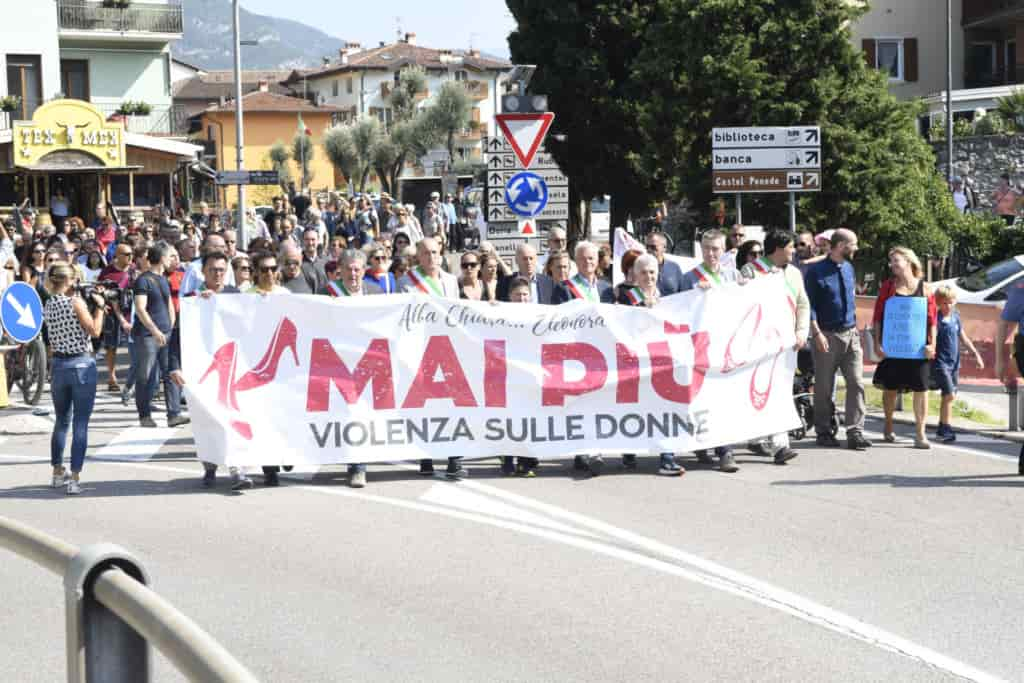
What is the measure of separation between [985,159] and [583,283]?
31.6m

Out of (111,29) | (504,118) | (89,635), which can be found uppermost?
(111,29)

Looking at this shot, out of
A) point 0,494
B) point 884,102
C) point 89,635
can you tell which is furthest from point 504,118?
point 89,635

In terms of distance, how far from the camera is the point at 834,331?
1397cm

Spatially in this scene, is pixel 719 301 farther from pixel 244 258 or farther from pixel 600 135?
pixel 600 135

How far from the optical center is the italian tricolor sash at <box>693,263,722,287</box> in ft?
43.1

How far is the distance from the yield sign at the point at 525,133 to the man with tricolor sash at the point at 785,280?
5271mm

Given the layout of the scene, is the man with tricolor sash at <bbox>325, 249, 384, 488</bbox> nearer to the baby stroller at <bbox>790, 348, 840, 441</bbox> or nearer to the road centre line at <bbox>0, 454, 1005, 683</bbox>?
the road centre line at <bbox>0, 454, 1005, 683</bbox>

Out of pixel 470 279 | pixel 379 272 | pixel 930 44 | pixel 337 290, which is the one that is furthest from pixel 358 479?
pixel 930 44

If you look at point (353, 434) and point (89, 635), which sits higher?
point (89, 635)

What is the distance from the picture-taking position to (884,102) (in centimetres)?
3027

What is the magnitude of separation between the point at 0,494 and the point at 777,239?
690 centimetres

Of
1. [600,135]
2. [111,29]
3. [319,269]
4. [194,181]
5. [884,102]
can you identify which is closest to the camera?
[319,269]

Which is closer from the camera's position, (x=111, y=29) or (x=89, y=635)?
(x=89, y=635)

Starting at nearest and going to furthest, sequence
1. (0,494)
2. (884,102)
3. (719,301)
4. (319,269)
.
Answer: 1. (0,494)
2. (719,301)
3. (319,269)
4. (884,102)
